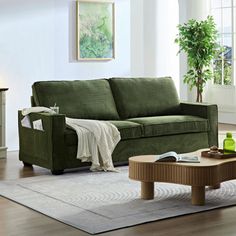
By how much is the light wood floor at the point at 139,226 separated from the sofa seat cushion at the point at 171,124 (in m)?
2.14

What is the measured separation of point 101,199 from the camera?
18.3 feet

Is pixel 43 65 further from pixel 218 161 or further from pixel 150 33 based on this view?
pixel 218 161

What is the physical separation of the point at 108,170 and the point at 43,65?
220cm

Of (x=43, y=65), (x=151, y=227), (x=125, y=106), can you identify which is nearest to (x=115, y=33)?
(x=43, y=65)

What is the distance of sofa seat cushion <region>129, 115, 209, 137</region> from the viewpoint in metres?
7.27

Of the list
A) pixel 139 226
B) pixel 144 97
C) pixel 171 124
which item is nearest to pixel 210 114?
pixel 171 124

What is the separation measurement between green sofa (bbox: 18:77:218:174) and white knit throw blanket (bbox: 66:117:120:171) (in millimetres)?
84

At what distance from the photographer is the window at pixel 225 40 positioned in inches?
436

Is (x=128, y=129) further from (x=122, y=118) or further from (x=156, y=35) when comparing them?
(x=156, y=35)

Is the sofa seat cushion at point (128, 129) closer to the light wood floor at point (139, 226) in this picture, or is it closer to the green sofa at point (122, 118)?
the green sofa at point (122, 118)

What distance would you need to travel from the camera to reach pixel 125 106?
25.2ft

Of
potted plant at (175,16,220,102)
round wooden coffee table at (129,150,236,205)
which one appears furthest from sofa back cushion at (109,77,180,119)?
potted plant at (175,16,220,102)

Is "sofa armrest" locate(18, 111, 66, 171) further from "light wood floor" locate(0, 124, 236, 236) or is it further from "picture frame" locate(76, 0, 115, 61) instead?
"picture frame" locate(76, 0, 115, 61)

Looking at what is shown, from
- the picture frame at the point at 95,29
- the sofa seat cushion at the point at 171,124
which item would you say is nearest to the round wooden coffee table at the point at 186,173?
the sofa seat cushion at the point at 171,124
